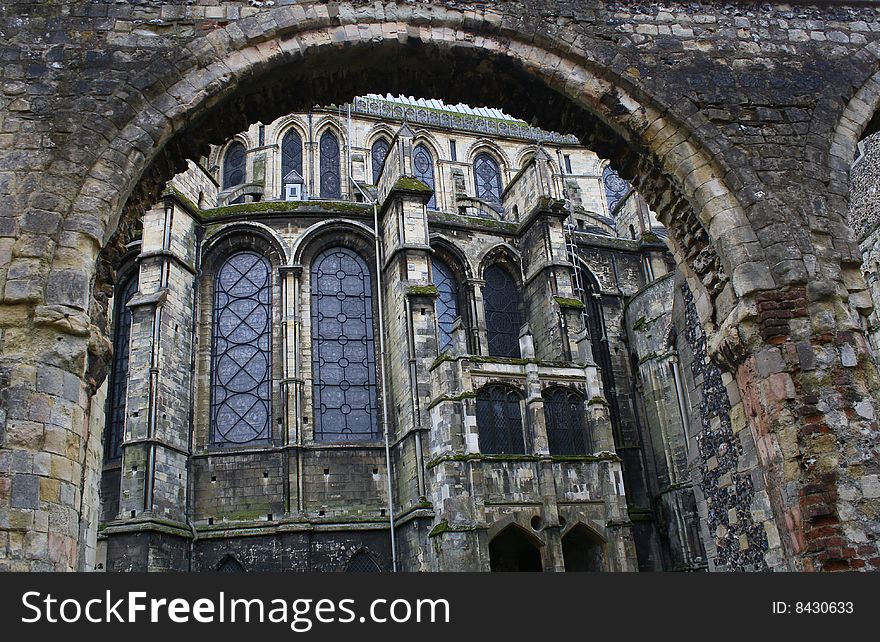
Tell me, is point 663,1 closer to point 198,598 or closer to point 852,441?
point 852,441

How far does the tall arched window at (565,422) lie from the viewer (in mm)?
15992

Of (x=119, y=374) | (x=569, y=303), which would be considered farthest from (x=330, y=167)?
(x=119, y=374)

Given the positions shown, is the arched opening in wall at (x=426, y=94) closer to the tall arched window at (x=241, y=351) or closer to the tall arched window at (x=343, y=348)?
the tall arched window at (x=343, y=348)

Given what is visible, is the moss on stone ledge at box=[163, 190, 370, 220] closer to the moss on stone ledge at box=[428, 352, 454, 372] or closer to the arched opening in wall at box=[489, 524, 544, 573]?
the moss on stone ledge at box=[428, 352, 454, 372]

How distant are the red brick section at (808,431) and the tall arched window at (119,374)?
13168mm

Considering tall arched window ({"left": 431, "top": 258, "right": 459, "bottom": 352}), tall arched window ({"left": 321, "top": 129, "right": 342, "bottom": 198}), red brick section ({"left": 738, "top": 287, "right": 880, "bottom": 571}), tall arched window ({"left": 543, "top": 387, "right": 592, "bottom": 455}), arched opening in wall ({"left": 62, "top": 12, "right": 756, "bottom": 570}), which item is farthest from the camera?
tall arched window ({"left": 321, "top": 129, "right": 342, "bottom": 198})

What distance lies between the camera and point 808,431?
5871 millimetres

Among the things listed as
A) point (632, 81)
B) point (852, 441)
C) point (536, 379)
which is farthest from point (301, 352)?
point (852, 441)

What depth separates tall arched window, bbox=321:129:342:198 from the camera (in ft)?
75.3

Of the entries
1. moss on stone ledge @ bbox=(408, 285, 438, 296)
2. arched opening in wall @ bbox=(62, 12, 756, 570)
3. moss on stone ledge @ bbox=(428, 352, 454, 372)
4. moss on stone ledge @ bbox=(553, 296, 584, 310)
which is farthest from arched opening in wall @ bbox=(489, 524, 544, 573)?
arched opening in wall @ bbox=(62, 12, 756, 570)

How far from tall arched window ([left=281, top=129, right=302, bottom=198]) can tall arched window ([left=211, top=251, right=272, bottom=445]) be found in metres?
5.88

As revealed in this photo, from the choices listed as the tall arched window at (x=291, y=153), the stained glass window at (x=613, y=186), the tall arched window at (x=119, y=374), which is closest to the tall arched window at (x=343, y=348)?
the tall arched window at (x=119, y=374)

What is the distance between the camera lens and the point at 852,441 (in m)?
5.82

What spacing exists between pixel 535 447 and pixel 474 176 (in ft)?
42.7
